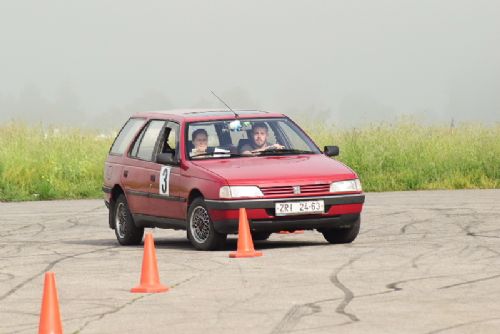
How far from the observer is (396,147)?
3203 centimetres

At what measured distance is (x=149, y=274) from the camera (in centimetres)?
1213

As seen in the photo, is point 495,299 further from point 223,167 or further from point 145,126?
point 145,126

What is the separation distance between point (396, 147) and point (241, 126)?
1537 cm

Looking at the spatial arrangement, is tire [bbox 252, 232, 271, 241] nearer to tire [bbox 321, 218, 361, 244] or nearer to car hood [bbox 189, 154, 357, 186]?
tire [bbox 321, 218, 361, 244]

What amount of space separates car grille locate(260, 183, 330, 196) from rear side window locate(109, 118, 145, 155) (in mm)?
3118

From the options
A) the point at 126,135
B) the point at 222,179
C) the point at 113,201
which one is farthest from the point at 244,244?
the point at 126,135

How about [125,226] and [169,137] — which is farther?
[125,226]

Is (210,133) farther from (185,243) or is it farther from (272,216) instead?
(272,216)

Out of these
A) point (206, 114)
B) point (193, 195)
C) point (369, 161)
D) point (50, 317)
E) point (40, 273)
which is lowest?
point (369, 161)

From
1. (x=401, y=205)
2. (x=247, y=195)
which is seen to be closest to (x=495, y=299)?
(x=247, y=195)

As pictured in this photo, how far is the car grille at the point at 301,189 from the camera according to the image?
15.6m

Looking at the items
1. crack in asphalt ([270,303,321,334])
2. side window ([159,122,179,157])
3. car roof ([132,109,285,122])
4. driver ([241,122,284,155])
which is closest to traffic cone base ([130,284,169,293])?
crack in asphalt ([270,303,321,334])

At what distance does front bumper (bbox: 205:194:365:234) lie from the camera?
611 inches

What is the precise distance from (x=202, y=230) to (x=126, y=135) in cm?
287
